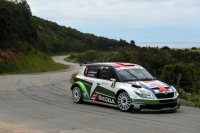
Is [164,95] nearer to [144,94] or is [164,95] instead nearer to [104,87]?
[144,94]

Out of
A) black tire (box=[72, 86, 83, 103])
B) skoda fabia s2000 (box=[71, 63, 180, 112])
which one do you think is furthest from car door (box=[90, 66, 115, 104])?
black tire (box=[72, 86, 83, 103])

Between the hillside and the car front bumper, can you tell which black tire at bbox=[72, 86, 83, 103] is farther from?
the hillside

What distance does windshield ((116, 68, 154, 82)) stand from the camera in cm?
1221

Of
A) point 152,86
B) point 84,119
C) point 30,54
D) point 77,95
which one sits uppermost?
point 30,54

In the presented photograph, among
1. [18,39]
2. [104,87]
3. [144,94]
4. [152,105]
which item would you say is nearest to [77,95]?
[104,87]

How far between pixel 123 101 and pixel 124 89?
15.8 inches

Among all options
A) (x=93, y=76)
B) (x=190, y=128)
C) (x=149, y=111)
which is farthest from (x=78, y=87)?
(x=190, y=128)

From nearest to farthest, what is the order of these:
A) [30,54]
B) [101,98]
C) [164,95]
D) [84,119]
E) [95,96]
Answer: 1. [84,119]
2. [164,95]
3. [101,98]
4. [95,96]
5. [30,54]

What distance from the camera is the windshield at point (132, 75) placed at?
12.2m

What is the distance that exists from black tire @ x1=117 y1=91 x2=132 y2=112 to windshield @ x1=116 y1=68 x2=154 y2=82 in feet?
2.10

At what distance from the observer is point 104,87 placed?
1266cm

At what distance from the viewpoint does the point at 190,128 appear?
8.77 metres

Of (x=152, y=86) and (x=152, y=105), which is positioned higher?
(x=152, y=86)

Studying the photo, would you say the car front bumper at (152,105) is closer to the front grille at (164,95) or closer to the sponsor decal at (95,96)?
the front grille at (164,95)
